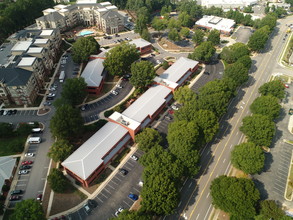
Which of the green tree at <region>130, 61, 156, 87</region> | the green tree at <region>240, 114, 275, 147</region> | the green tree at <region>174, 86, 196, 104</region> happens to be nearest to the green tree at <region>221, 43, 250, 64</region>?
the green tree at <region>174, 86, 196, 104</region>

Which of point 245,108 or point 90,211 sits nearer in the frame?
point 90,211

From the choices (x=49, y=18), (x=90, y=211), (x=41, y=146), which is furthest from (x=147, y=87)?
(x=49, y=18)

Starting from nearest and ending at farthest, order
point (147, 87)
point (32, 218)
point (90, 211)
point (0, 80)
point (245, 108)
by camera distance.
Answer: point (32, 218) → point (90, 211) → point (0, 80) → point (245, 108) → point (147, 87)

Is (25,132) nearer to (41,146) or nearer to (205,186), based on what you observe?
(41,146)

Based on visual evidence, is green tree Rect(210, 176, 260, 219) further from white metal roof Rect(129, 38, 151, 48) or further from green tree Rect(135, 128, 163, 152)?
white metal roof Rect(129, 38, 151, 48)

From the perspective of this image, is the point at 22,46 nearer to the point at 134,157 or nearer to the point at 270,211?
the point at 134,157

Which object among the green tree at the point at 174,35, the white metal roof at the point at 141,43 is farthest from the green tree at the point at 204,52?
the white metal roof at the point at 141,43
